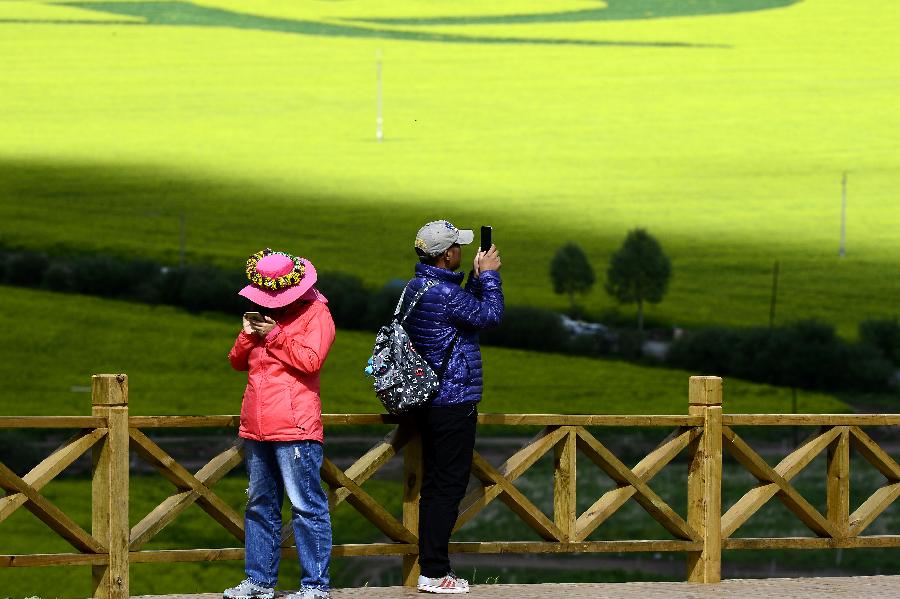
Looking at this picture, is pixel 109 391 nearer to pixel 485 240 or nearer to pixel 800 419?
pixel 485 240

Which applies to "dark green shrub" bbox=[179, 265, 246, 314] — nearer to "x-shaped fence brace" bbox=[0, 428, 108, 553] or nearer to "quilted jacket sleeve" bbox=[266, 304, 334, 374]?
"x-shaped fence brace" bbox=[0, 428, 108, 553]

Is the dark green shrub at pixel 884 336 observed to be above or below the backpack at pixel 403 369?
below

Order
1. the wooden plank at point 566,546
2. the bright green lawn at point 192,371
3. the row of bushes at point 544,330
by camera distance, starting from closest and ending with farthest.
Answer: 1. the wooden plank at point 566,546
2. the bright green lawn at point 192,371
3. the row of bushes at point 544,330

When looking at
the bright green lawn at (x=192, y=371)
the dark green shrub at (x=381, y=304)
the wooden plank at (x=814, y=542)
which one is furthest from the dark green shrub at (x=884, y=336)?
the wooden plank at (x=814, y=542)

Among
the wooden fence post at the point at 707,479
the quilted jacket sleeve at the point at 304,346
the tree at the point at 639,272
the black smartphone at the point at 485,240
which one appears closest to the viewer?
the quilted jacket sleeve at the point at 304,346

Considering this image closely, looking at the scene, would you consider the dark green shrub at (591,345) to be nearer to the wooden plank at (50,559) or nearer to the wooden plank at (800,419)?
the wooden plank at (800,419)

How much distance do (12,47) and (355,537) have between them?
29.2 meters

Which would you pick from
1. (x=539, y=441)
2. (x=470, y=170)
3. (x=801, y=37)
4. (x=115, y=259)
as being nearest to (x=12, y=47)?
(x=115, y=259)

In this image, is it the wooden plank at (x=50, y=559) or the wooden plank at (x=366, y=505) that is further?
the wooden plank at (x=366, y=505)

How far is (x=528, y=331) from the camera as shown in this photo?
6769cm

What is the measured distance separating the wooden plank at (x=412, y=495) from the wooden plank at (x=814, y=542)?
1799mm

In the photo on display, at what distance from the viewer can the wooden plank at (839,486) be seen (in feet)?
29.8

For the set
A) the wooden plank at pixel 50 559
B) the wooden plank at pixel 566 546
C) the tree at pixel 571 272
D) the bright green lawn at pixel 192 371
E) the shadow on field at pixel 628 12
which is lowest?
the bright green lawn at pixel 192 371

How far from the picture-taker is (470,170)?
72.2 metres
